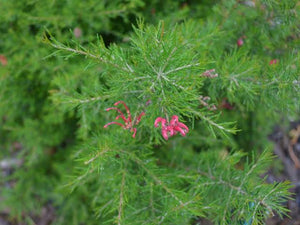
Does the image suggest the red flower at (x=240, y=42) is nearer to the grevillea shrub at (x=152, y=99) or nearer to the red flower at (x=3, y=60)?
the grevillea shrub at (x=152, y=99)

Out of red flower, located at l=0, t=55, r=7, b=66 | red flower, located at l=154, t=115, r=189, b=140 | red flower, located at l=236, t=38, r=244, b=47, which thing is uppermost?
red flower, located at l=154, t=115, r=189, b=140

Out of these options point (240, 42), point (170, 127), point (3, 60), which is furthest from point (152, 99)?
point (3, 60)

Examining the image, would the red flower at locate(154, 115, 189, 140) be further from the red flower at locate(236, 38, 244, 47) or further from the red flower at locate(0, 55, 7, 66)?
the red flower at locate(0, 55, 7, 66)

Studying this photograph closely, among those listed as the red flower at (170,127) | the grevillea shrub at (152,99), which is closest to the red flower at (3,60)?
the grevillea shrub at (152,99)

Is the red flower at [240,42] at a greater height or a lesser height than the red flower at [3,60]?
greater

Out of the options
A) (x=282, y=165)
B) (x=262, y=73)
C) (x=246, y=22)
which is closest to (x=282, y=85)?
(x=262, y=73)

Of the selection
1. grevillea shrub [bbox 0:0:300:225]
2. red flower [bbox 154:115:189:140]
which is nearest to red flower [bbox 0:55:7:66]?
grevillea shrub [bbox 0:0:300:225]

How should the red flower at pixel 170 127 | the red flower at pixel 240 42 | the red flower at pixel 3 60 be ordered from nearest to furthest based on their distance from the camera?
the red flower at pixel 170 127, the red flower at pixel 240 42, the red flower at pixel 3 60

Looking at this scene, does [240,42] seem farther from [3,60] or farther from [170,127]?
[3,60]
